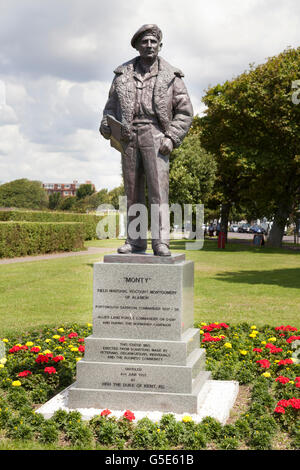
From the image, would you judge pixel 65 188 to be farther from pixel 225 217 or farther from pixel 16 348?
pixel 16 348

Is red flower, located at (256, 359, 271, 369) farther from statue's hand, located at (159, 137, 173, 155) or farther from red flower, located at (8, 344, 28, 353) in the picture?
red flower, located at (8, 344, 28, 353)

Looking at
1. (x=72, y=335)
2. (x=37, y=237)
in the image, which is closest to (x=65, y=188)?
(x=37, y=237)

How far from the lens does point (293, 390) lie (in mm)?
5457

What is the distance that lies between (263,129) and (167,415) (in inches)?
1120

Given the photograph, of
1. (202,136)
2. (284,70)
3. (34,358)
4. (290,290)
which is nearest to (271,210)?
(202,136)

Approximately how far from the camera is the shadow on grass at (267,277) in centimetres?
1499

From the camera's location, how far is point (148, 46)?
5379 mm

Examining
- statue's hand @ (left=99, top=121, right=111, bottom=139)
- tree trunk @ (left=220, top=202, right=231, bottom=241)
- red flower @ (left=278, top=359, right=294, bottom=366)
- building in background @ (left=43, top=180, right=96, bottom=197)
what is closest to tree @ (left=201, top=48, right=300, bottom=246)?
tree trunk @ (left=220, top=202, right=231, bottom=241)

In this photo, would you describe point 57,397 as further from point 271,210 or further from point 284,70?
point 271,210

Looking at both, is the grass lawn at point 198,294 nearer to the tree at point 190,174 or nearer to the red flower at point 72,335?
the red flower at point 72,335

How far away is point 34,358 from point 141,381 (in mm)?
2099

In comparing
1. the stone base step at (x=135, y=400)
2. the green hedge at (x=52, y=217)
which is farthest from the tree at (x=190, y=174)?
the stone base step at (x=135, y=400)

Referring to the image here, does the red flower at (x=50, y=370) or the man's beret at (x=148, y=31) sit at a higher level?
the man's beret at (x=148, y=31)

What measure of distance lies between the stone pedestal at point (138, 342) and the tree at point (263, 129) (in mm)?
24621
